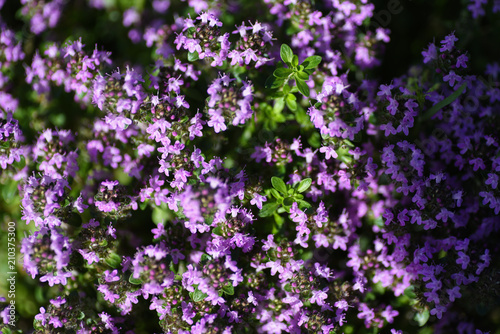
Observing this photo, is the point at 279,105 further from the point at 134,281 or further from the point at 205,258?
the point at 134,281

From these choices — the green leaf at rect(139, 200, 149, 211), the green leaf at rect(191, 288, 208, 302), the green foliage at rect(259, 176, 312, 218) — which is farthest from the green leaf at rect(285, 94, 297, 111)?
the green leaf at rect(191, 288, 208, 302)

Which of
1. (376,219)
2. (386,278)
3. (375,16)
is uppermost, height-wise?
(375,16)

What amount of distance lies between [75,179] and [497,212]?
3359mm

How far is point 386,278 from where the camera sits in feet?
10.9

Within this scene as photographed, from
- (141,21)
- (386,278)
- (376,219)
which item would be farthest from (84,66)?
(386,278)

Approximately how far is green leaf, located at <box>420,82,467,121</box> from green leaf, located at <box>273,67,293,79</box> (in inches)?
45.4

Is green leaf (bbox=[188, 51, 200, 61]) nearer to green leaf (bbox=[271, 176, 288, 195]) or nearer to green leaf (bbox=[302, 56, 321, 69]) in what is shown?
green leaf (bbox=[302, 56, 321, 69])

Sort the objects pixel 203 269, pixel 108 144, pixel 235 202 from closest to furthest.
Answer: pixel 203 269
pixel 235 202
pixel 108 144

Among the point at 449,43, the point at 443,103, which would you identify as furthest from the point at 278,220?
the point at 449,43

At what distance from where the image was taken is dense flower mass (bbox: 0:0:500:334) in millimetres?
3031

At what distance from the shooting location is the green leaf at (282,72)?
9.99 feet

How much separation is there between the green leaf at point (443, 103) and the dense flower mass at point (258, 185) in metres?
0.01

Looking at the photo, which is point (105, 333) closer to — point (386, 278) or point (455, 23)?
point (386, 278)

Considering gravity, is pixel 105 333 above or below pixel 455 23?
below
